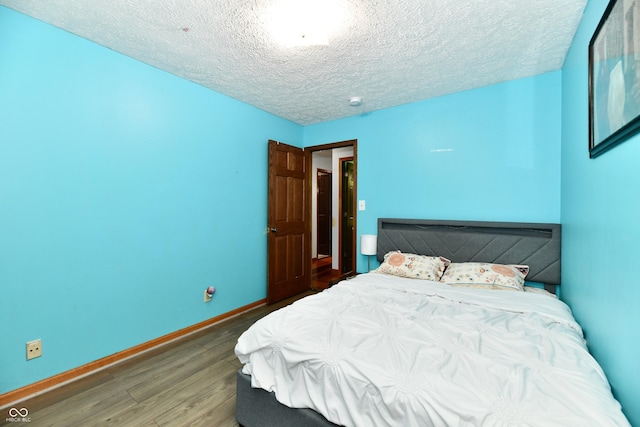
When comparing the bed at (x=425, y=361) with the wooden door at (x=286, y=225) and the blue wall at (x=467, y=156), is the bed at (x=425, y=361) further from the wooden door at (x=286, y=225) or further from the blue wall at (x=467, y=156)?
the wooden door at (x=286, y=225)

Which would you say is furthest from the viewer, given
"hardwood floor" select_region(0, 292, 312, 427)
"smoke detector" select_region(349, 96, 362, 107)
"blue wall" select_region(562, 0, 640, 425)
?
"smoke detector" select_region(349, 96, 362, 107)

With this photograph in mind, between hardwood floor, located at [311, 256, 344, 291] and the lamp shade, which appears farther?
hardwood floor, located at [311, 256, 344, 291]

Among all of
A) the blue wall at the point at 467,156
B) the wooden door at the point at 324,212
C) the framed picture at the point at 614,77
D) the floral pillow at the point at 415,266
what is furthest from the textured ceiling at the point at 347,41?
the wooden door at the point at 324,212

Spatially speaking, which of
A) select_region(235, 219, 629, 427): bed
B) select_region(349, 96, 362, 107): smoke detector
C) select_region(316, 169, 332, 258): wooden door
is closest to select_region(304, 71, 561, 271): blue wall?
select_region(349, 96, 362, 107): smoke detector

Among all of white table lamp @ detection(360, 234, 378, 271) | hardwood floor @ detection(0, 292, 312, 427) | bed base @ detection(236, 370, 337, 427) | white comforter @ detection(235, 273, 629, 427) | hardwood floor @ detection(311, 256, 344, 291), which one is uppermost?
white table lamp @ detection(360, 234, 378, 271)

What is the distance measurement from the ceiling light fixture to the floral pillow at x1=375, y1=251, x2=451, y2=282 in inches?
80.9

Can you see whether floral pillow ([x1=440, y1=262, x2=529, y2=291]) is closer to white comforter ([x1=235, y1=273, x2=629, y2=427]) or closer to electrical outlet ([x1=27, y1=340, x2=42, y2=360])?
white comforter ([x1=235, y1=273, x2=629, y2=427])

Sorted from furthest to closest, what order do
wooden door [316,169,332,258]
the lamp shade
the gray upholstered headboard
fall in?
wooden door [316,169,332,258] → the lamp shade → the gray upholstered headboard

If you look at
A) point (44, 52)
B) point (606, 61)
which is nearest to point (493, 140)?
point (606, 61)

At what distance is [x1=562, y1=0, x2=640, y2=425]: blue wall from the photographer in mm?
1060

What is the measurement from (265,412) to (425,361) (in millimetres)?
871

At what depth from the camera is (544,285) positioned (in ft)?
8.01

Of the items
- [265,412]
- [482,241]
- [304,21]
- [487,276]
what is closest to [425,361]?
[265,412]

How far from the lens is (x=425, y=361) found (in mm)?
1160
